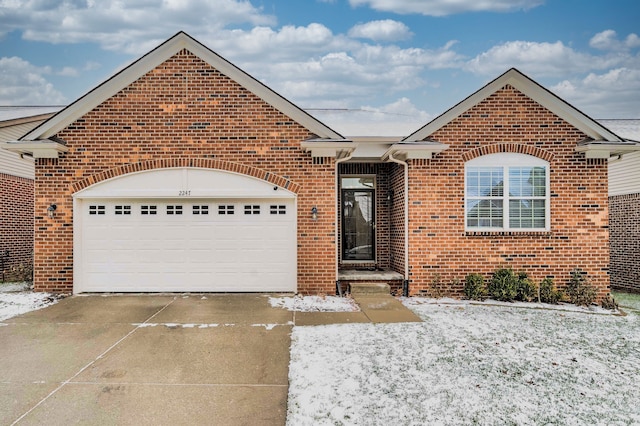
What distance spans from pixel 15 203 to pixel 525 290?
15.4 meters

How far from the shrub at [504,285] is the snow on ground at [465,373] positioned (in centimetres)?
165

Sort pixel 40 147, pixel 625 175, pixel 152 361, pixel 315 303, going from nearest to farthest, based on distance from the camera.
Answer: pixel 152 361 < pixel 315 303 < pixel 40 147 < pixel 625 175

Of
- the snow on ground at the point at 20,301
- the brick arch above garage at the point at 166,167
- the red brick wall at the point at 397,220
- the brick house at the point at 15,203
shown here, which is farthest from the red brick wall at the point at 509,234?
the brick house at the point at 15,203

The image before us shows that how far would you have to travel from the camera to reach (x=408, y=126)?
1197cm

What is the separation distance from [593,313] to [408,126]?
6.79m

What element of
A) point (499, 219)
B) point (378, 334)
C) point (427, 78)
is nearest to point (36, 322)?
point (378, 334)

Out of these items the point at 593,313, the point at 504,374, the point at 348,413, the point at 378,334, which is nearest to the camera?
the point at 348,413

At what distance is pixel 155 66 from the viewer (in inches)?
347

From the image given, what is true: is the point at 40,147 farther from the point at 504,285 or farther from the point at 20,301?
the point at 504,285

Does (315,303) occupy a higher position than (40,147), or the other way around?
(40,147)

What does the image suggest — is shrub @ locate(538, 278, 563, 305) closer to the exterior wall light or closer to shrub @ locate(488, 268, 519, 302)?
shrub @ locate(488, 268, 519, 302)

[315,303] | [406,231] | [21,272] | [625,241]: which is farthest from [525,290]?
[21,272]

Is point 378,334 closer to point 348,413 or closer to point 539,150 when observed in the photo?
point 348,413

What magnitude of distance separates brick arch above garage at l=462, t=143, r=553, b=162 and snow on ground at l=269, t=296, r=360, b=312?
4.37 metres
